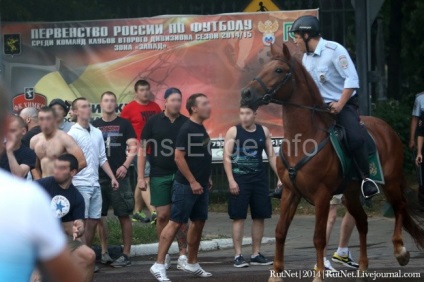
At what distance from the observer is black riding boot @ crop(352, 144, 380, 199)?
33.8ft

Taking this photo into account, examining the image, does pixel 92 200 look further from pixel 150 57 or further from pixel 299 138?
pixel 150 57

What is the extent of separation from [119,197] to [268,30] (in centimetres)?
604

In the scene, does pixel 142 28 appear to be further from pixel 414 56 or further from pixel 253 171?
pixel 414 56

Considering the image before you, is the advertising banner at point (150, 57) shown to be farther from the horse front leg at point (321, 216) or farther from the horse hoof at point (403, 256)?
the horse front leg at point (321, 216)

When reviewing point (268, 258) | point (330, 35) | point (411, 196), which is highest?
point (330, 35)

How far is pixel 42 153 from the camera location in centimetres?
1140

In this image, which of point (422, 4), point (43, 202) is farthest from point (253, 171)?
point (422, 4)

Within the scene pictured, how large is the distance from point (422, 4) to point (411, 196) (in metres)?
15.0

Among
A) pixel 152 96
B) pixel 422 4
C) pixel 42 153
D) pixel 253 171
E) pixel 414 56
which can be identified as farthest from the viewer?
pixel 414 56

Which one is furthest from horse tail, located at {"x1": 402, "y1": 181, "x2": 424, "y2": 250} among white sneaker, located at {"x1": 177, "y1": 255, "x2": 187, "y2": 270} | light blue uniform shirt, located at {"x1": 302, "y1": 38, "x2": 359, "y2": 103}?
white sneaker, located at {"x1": 177, "y1": 255, "x2": 187, "y2": 270}

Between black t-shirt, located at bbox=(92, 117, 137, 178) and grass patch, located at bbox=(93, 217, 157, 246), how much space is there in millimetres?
1316

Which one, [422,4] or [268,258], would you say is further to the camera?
[422,4]

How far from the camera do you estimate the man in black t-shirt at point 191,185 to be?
1098 cm

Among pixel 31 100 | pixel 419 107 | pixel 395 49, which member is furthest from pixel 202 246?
pixel 395 49
